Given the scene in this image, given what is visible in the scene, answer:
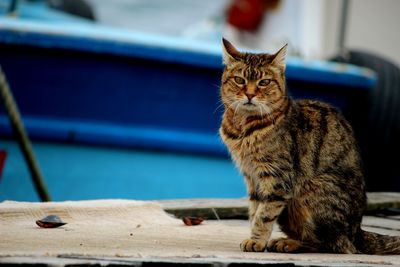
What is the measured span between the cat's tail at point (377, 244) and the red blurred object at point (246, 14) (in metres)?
4.88

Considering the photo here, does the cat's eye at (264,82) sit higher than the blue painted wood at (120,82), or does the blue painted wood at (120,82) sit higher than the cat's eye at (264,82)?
the cat's eye at (264,82)

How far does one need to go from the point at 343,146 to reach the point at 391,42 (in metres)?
4.41

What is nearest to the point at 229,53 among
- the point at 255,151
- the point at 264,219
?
the point at 255,151

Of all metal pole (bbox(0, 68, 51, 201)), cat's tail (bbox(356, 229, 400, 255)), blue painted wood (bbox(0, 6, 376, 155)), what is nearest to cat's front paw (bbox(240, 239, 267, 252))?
cat's tail (bbox(356, 229, 400, 255))

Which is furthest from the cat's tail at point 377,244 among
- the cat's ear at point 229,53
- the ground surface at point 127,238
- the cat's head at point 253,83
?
the cat's ear at point 229,53

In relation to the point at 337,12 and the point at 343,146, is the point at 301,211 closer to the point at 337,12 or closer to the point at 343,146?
the point at 343,146

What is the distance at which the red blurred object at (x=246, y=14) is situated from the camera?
24.4 ft

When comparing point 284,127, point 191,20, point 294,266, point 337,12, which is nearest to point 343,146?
point 284,127

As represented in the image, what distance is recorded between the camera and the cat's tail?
2.76 m

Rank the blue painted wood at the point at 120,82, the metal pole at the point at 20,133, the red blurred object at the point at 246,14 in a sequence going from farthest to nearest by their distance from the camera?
the red blurred object at the point at 246,14, the blue painted wood at the point at 120,82, the metal pole at the point at 20,133

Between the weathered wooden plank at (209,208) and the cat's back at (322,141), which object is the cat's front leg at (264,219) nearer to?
the cat's back at (322,141)

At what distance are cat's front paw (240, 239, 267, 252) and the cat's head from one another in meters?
0.49

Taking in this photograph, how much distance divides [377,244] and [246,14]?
16.7 feet

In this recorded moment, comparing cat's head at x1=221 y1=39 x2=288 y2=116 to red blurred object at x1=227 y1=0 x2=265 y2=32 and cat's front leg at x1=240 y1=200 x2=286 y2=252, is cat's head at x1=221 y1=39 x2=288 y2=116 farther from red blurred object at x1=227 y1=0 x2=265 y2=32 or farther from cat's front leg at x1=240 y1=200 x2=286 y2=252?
red blurred object at x1=227 y1=0 x2=265 y2=32
